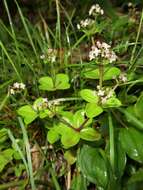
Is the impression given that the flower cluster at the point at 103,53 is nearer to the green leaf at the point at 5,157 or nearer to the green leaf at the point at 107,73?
the green leaf at the point at 107,73

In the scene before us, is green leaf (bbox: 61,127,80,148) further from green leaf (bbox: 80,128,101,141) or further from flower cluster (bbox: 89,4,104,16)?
flower cluster (bbox: 89,4,104,16)

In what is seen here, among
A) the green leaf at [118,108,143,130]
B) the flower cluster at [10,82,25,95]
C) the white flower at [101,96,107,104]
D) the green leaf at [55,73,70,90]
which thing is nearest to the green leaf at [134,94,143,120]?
the green leaf at [118,108,143,130]

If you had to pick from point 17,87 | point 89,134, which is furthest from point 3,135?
point 89,134

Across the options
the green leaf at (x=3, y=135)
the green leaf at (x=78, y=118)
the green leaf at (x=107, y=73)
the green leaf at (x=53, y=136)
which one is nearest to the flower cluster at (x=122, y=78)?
the green leaf at (x=107, y=73)

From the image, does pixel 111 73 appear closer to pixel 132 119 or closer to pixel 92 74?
pixel 92 74

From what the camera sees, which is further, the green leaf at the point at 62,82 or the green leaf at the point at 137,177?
the green leaf at the point at 62,82
